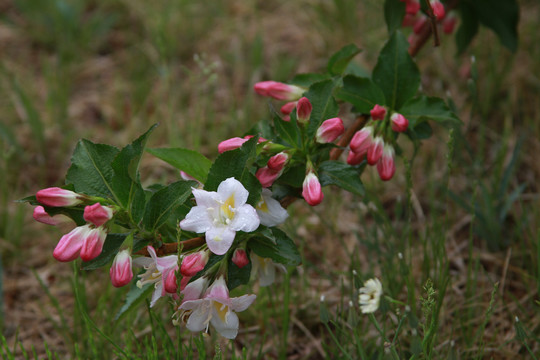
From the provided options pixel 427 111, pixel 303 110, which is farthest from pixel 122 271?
pixel 427 111

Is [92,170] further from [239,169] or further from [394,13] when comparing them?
[394,13]

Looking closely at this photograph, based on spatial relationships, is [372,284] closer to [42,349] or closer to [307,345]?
[307,345]

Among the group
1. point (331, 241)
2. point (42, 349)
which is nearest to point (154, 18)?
point (331, 241)

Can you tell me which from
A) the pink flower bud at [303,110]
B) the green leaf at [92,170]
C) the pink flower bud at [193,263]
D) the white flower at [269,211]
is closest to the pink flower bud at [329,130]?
the pink flower bud at [303,110]

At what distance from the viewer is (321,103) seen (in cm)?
146

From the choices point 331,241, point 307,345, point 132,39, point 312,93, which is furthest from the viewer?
point 132,39

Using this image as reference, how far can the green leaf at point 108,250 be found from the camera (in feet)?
4.28

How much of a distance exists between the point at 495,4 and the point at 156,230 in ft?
4.96

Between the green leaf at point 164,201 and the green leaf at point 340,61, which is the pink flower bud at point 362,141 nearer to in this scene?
the green leaf at point 340,61

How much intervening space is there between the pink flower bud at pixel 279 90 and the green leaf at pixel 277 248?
17.0 inches

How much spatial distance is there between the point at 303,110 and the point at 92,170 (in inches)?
20.7

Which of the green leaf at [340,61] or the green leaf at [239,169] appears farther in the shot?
the green leaf at [340,61]

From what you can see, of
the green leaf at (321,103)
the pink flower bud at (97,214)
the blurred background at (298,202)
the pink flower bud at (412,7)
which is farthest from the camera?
the blurred background at (298,202)

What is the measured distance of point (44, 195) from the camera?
120 centimetres
